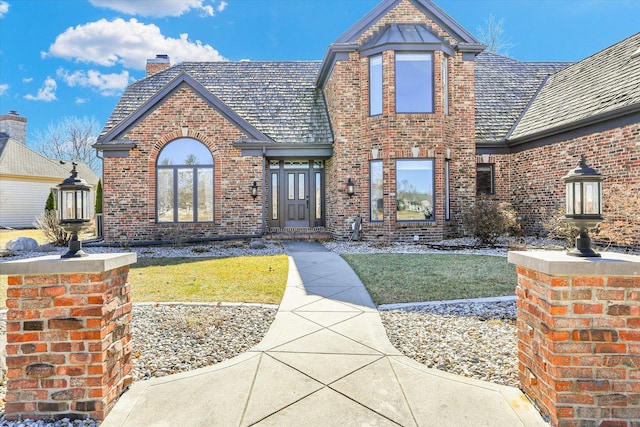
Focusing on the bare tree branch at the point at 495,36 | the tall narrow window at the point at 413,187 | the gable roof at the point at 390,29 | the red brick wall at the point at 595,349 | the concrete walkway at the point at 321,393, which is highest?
the bare tree branch at the point at 495,36

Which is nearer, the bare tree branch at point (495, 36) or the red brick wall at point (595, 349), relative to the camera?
the red brick wall at point (595, 349)

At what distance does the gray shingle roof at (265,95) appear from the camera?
41.3ft

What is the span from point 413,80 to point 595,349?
34.0 ft

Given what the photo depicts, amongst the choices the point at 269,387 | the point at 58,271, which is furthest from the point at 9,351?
the point at 269,387

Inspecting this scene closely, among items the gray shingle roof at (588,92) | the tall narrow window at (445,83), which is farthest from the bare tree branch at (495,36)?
the tall narrow window at (445,83)

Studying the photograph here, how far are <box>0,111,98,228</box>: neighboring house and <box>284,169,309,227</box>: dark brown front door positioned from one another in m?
12.6

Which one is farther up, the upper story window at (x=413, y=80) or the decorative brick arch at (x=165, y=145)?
the upper story window at (x=413, y=80)

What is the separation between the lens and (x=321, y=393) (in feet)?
8.69

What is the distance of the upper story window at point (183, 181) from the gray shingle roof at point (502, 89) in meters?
9.61

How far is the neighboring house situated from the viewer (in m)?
20.3

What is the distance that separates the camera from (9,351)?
2.34m

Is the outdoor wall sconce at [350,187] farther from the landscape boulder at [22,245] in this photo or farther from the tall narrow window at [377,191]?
the landscape boulder at [22,245]

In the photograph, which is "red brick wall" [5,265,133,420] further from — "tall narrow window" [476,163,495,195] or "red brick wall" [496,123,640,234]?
"tall narrow window" [476,163,495,195]

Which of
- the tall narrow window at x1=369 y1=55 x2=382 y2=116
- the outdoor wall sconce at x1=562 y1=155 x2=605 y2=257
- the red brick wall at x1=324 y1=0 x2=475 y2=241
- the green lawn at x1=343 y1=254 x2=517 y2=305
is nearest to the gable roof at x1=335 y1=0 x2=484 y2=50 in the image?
the red brick wall at x1=324 y1=0 x2=475 y2=241
